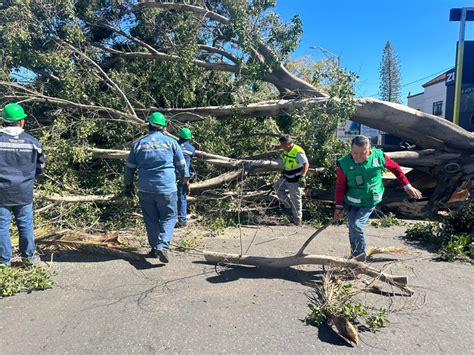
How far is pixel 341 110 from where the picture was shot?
6691 mm

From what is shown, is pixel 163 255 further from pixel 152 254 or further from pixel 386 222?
pixel 386 222

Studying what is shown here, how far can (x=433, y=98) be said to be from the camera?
3014cm

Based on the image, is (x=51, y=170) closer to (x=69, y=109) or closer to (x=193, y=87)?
(x=69, y=109)

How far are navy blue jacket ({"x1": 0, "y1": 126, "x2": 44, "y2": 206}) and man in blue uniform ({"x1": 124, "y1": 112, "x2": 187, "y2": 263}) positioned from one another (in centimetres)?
102

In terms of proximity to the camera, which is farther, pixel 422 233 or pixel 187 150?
pixel 187 150


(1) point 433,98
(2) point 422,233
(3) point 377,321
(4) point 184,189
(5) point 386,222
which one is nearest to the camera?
(3) point 377,321

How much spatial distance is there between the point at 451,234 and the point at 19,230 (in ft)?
17.1

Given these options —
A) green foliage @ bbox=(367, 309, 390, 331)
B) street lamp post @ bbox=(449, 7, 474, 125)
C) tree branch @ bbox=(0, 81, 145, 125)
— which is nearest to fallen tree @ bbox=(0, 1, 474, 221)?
tree branch @ bbox=(0, 81, 145, 125)

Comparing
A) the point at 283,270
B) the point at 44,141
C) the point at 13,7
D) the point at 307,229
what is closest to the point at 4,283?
the point at 283,270

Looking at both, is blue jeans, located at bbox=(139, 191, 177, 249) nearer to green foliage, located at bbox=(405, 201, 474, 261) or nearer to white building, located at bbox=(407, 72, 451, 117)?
green foliage, located at bbox=(405, 201, 474, 261)

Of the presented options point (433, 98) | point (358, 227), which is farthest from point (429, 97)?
point (358, 227)

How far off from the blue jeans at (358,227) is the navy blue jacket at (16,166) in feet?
10.9

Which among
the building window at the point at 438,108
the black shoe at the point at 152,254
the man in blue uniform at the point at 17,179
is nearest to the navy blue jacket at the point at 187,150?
the black shoe at the point at 152,254

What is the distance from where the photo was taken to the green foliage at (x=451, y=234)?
4777 mm
